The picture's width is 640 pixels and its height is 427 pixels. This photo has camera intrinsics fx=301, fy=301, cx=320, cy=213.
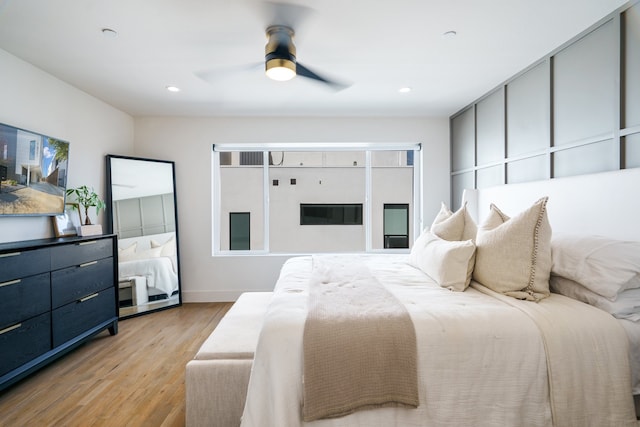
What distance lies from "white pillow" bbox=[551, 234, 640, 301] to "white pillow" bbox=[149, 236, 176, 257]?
3898mm

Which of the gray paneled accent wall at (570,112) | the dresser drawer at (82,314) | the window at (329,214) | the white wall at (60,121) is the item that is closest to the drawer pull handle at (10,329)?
the dresser drawer at (82,314)

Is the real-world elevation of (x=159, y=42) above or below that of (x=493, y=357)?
above

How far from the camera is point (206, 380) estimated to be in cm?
158

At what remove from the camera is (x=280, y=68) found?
193 centimetres

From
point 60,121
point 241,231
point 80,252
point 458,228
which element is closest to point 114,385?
point 80,252

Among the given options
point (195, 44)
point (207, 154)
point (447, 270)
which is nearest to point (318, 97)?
point (195, 44)

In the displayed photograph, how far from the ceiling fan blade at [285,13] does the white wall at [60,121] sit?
2196 millimetres

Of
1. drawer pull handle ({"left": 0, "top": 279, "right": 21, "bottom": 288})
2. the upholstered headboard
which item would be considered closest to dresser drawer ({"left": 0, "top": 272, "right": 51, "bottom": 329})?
drawer pull handle ({"left": 0, "top": 279, "right": 21, "bottom": 288})

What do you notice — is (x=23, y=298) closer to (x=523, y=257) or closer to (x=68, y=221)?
(x=68, y=221)

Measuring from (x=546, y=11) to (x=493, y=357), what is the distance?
2.12 meters

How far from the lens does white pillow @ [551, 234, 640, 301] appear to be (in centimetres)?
144

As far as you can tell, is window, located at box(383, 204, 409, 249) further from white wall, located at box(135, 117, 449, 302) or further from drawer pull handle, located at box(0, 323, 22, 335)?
drawer pull handle, located at box(0, 323, 22, 335)

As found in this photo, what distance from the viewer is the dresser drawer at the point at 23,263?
6.46 feet

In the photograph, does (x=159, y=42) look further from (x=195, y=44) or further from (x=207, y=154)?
(x=207, y=154)
